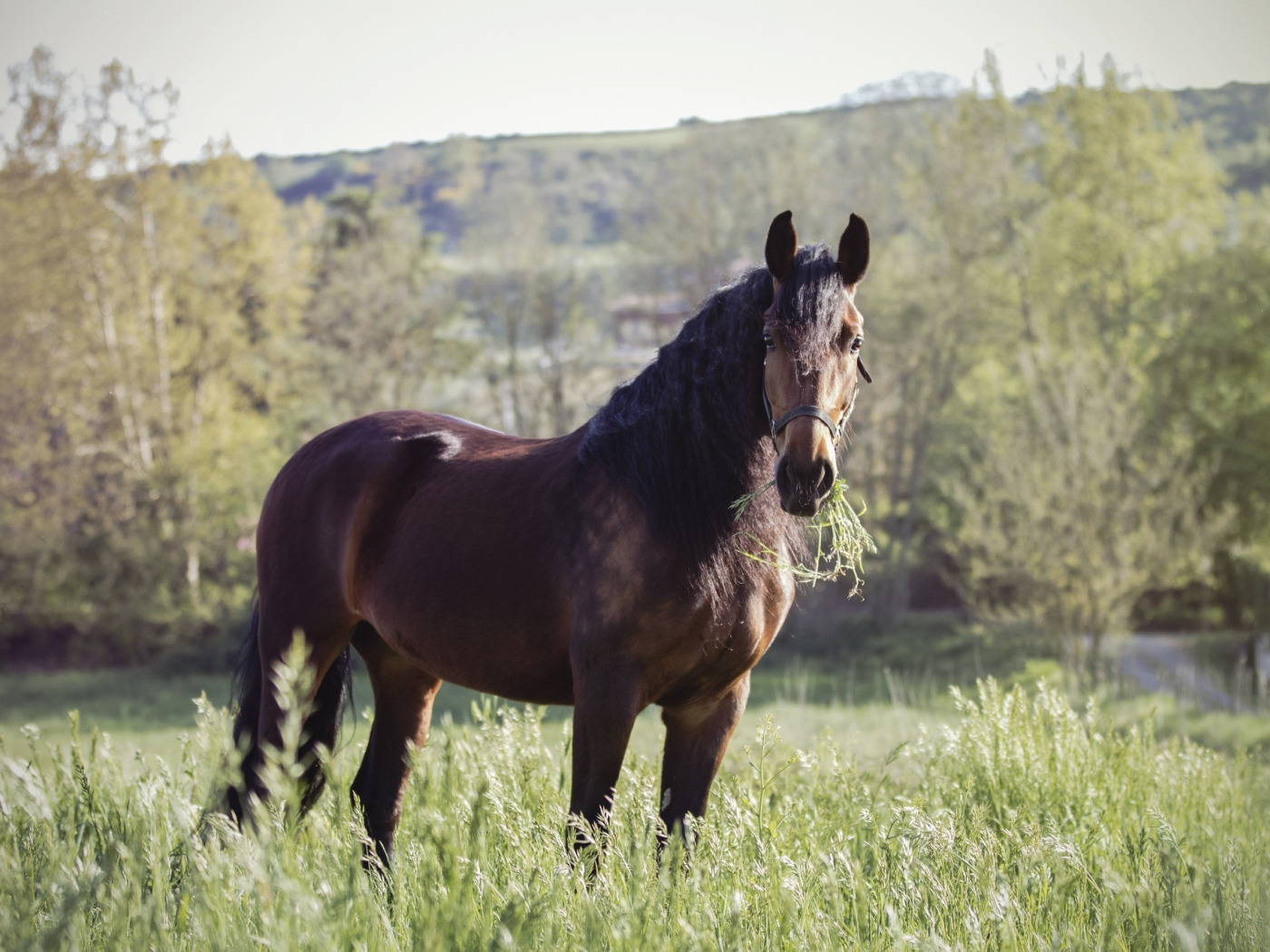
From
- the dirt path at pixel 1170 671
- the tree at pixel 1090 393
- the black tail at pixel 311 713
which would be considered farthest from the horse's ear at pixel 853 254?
the tree at pixel 1090 393

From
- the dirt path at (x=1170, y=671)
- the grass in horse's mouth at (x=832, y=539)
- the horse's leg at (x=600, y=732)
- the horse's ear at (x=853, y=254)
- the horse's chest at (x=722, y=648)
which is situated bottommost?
the dirt path at (x=1170, y=671)

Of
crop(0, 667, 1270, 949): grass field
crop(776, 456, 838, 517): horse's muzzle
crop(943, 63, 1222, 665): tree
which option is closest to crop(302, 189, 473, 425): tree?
crop(943, 63, 1222, 665): tree

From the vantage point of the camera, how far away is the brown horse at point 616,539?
9.05 ft

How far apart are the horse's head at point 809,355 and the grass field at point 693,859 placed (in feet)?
2.33

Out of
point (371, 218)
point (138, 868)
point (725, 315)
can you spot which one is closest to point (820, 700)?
point (725, 315)

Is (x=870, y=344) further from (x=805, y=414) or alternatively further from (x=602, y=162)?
(x=602, y=162)

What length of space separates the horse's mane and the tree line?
13.8m

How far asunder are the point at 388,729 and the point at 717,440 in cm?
193

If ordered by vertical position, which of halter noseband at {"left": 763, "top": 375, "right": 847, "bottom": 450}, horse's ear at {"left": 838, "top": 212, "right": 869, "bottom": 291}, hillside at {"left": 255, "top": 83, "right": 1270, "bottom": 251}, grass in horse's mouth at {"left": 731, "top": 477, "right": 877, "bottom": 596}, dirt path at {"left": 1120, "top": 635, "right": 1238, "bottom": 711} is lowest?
dirt path at {"left": 1120, "top": 635, "right": 1238, "bottom": 711}

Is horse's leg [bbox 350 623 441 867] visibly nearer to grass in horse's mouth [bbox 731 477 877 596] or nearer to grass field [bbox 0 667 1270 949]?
grass field [bbox 0 667 1270 949]

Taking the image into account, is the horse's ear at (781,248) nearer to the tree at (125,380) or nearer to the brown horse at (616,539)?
the brown horse at (616,539)

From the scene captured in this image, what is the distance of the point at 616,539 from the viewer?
2898 millimetres

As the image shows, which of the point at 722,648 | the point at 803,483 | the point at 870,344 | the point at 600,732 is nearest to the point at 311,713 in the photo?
the point at 600,732

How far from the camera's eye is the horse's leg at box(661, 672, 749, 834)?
10.1 ft
